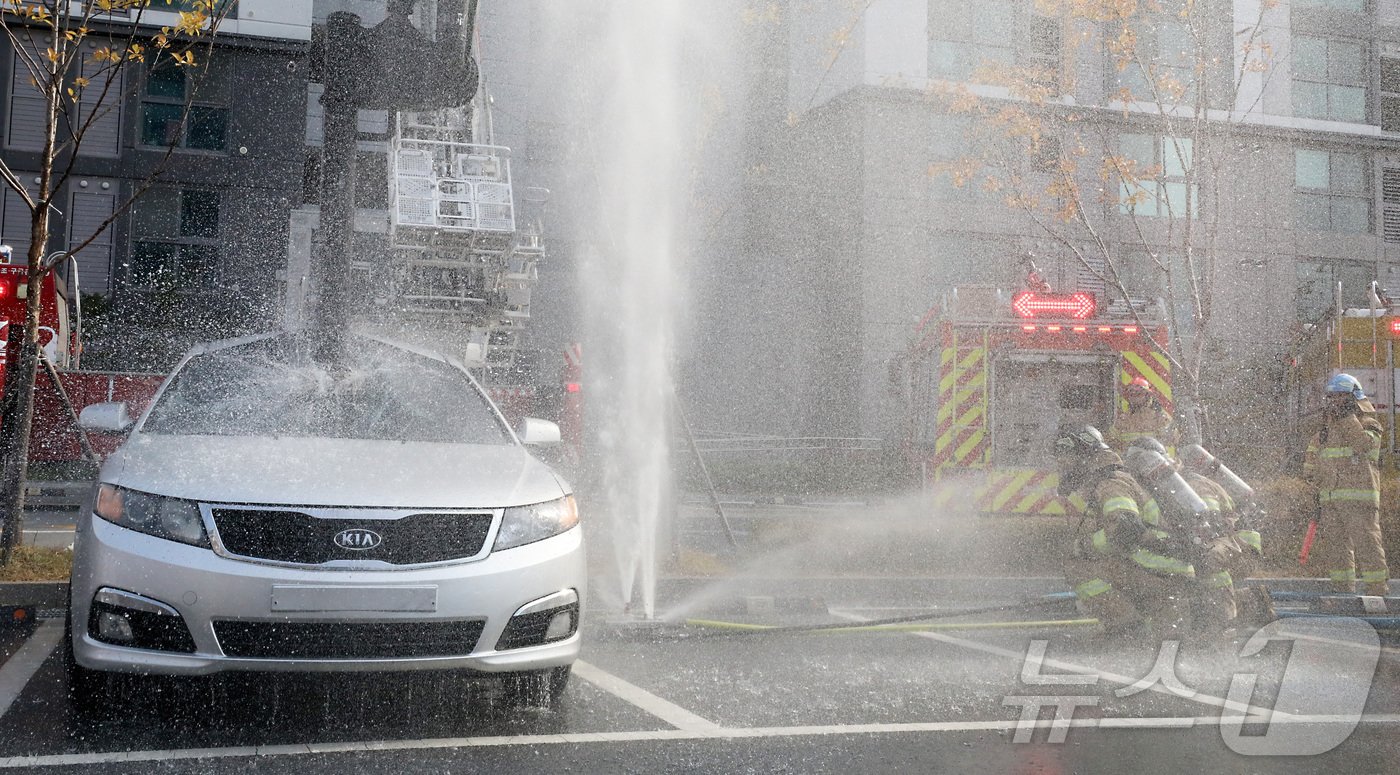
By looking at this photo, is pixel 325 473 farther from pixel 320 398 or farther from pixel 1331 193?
pixel 1331 193

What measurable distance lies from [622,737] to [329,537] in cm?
Answer: 117

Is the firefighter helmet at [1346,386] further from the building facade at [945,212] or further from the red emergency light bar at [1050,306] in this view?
the building facade at [945,212]

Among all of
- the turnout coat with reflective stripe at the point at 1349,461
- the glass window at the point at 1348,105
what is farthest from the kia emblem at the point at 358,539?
the glass window at the point at 1348,105

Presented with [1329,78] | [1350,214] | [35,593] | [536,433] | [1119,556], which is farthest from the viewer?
[1350,214]

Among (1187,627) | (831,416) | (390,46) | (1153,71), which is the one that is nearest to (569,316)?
(831,416)

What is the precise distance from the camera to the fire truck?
38.6 feet

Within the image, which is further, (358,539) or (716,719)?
(716,719)

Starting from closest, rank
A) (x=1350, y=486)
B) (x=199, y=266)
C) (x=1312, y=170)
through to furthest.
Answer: (x=1350, y=486)
(x=199, y=266)
(x=1312, y=170)

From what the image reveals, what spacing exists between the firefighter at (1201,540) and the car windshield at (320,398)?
3348 millimetres

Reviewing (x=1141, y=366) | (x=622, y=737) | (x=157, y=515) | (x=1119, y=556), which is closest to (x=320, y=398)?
(x=157, y=515)

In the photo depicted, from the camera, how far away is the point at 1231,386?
2228 centimetres

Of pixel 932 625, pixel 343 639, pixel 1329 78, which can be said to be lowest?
pixel 932 625

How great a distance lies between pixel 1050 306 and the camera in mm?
11773

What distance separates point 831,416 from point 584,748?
2071cm
